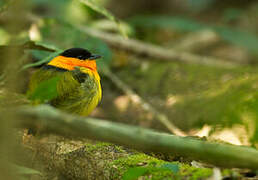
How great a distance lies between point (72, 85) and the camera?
312cm

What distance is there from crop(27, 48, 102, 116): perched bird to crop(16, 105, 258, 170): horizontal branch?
156 cm

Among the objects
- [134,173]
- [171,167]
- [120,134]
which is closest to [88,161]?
[134,173]

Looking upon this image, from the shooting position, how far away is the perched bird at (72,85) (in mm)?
3020

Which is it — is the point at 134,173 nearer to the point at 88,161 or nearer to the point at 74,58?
the point at 88,161

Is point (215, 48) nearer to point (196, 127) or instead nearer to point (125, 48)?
point (125, 48)

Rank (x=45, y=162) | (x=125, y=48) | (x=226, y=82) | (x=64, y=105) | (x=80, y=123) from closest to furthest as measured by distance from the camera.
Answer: (x=80, y=123), (x=45, y=162), (x=64, y=105), (x=226, y=82), (x=125, y=48)

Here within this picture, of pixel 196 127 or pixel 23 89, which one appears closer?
pixel 23 89

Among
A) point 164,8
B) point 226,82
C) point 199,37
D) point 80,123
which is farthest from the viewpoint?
point 164,8

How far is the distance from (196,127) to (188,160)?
1.55 meters

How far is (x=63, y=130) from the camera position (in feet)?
4.36

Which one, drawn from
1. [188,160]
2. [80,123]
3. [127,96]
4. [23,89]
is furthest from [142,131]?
[127,96]

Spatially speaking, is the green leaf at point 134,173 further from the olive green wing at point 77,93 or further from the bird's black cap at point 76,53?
the bird's black cap at point 76,53

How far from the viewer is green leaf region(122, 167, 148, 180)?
1788 mm

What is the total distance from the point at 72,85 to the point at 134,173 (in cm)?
146
